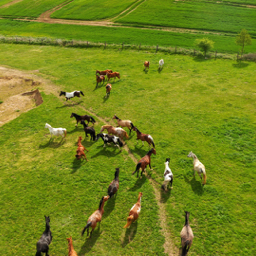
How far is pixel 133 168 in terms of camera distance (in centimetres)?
1427

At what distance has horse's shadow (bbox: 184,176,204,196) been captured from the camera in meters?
12.4

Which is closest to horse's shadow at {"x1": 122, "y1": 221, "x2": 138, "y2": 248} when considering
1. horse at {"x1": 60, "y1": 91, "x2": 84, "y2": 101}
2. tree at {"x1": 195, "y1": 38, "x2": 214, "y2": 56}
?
horse at {"x1": 60, "y1": 91, "x2": 84, "y2": 101}

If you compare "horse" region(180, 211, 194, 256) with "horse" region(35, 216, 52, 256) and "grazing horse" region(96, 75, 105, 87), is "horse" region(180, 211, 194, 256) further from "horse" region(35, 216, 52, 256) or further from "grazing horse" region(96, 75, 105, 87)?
"grazing horse" region(96, 75, 105, 87)

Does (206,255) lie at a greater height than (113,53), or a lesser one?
lesser

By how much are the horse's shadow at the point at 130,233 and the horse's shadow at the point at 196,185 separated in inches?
169

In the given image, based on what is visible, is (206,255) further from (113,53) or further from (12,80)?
(113,53)

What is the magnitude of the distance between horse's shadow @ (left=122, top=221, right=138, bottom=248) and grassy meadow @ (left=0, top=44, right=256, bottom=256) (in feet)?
0.17

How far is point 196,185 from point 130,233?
5181 millimetres

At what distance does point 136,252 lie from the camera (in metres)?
9.62

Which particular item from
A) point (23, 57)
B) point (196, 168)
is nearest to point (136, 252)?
point (196, 168)

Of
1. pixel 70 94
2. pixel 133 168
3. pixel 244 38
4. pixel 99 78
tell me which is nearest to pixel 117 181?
pixel 133 168

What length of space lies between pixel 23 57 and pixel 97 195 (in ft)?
111

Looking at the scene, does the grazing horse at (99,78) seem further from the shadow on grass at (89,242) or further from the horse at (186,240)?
the horse at (186,240)

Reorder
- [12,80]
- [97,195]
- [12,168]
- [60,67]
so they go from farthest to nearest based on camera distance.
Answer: [60,67], [12,80], [12,168], [97,195]
